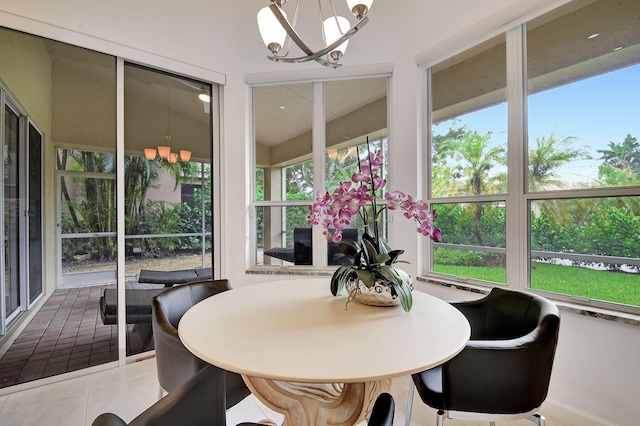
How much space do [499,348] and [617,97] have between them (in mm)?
1641

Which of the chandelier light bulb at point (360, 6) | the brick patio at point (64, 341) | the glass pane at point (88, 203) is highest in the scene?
the chandelier light bulb at point (360, 6)

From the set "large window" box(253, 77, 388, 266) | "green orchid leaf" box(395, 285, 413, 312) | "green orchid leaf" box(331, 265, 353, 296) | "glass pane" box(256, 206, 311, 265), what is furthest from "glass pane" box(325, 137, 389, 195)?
"green orchid leaf" box(395, 285, 413, 312)

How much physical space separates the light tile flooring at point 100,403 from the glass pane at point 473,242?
929 millimetres

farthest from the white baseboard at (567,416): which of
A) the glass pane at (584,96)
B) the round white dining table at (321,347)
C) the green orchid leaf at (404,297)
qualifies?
the green orchid leaf at (404,297)

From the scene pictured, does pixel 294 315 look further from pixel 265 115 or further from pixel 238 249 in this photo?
pixel 265 115

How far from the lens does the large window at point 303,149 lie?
2785 millimetres

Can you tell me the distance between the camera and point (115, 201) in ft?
7.67

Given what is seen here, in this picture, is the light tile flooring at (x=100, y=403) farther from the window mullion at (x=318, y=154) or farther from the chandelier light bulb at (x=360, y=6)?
the chandelier light bulb at (x=360, y=6)

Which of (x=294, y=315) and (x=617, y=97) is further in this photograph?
(x=617, y=97)

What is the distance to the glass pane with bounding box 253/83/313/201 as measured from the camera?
2.88 metres

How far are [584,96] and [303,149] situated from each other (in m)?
2.12

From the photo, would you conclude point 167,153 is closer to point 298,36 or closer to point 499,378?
point 298,36

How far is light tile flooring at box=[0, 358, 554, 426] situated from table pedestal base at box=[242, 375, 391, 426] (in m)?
0.96

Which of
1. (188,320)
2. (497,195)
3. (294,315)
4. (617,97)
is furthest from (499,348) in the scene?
(617,97)
